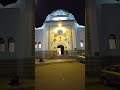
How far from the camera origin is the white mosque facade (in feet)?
226

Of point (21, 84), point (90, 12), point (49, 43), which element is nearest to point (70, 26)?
point (49, 43)

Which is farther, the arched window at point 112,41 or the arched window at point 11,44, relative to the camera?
the arched window at point 11,44

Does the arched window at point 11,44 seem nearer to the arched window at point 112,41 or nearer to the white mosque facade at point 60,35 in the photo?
the arched window at point 112,41

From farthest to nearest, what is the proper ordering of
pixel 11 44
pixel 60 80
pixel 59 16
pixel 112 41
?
pixel 59 16, pixel 11 44, pixel 112 41, pixel 60 80

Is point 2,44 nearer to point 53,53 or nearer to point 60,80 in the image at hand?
point 60,80

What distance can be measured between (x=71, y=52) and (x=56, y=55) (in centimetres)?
354

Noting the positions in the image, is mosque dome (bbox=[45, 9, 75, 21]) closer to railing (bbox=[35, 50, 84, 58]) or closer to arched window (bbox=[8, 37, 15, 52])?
railing (bbox=[35, 50, 84, 58])

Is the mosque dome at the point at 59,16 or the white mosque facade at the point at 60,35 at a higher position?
the mosque dome at the point at 59,16

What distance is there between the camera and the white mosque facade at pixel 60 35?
6875 centimetres

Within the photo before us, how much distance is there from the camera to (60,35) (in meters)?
70.0

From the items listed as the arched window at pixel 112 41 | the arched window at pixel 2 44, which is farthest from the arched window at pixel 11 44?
the arched window at pixel 112 41

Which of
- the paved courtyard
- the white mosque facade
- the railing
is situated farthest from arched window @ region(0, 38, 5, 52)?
the white mosque facade

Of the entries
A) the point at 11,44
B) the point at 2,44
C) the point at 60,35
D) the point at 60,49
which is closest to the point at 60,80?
the point at 11,44

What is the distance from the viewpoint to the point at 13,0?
84.5 ft
